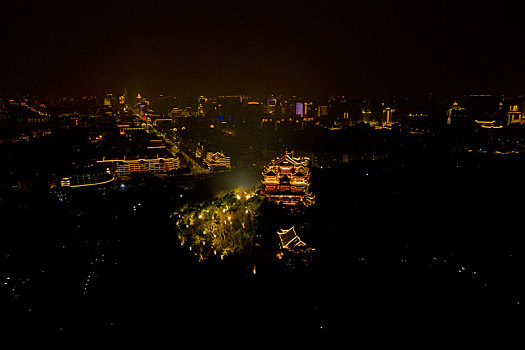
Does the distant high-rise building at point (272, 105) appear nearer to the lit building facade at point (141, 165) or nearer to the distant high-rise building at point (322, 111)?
the distant high-rise building at point (322, 111)

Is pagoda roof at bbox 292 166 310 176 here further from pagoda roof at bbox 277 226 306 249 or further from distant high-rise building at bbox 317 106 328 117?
distant high-rise building at bbox 317 106 328 117

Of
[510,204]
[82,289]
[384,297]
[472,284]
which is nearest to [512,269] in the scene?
[472,284]

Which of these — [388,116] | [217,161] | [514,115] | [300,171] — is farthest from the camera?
[388,116]

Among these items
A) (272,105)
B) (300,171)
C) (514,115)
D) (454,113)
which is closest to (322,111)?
(272,105)

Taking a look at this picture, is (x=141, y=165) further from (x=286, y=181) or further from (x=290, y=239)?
(x=290, y=239)

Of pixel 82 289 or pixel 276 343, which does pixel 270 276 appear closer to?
pixel 276 343

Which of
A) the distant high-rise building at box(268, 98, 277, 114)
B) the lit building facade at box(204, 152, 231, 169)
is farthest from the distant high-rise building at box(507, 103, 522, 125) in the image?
the distant high-rise building at box(268, 98, 277, 114)

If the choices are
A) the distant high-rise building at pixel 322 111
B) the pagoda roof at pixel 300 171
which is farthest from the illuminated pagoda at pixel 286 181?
the distant high-rise building at pixel 322 111

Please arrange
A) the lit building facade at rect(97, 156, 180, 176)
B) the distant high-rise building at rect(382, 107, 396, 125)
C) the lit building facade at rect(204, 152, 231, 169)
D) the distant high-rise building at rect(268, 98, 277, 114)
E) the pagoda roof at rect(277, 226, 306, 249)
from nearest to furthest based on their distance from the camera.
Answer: the pagoda roof at rect(277, 226, 306, 249)
the lit building facade at rect(97, 156, 180, 176)
the lit building facade at rect(204, 152, 231, 169)
the distant high-rise building at rect(382, 107, 396, 125)
the distant high-rise building at rect(268, 98, 277, 114)
